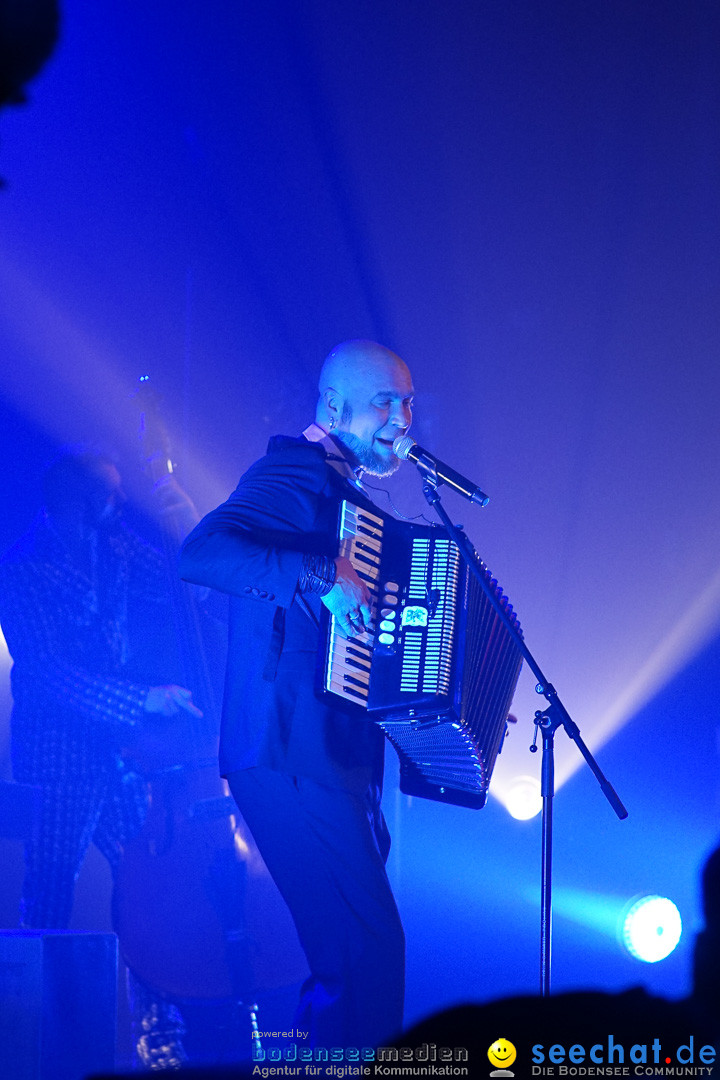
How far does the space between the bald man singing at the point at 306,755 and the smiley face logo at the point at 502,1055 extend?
1.53 m

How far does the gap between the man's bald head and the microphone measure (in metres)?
0.06

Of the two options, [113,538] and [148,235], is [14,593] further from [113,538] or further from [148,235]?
[148,235]

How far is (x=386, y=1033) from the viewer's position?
8.28ft

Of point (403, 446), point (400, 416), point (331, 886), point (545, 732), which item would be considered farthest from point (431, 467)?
point (331, 886)

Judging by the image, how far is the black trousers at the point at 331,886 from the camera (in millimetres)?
2623

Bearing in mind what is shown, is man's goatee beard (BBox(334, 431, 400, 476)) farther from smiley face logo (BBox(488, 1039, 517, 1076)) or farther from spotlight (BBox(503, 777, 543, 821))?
spotlight (BBox(503, 777, 543, 821))

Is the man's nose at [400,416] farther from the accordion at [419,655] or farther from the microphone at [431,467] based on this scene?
the accordion at [419,655]

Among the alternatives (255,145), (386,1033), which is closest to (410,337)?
(255,145)

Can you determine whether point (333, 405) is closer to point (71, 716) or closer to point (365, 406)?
point (365, 406)

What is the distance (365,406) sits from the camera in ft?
10.7

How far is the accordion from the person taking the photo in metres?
2.76

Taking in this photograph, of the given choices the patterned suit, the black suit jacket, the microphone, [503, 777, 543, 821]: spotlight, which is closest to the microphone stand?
the microphone

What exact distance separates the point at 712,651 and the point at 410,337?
8.11 ft

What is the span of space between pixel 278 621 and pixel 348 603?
0.23 m
